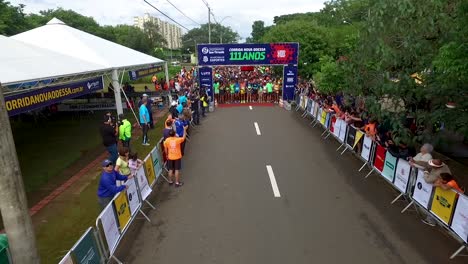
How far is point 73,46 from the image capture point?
51.5 ft

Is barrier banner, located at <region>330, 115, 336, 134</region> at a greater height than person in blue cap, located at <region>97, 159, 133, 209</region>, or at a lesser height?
lesser

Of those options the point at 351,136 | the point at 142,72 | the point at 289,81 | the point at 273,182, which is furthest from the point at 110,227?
the point at 289,81

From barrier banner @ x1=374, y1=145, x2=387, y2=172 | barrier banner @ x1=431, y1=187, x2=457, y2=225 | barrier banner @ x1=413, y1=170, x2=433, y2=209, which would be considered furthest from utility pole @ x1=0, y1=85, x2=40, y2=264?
barrier banner @ x1=374, y1=145, x2=387, y2=172

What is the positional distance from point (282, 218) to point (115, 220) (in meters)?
3.80

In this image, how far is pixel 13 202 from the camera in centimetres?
378

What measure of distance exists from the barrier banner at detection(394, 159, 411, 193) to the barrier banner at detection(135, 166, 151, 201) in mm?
6560

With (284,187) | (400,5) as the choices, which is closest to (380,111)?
(400,5)

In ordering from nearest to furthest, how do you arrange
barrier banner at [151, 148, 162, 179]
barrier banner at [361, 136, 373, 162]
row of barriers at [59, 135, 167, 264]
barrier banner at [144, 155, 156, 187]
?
row of barriers at [59, 135, 167, 264], barrier banner at [144, 155, 156, 187], barrier banner at [151, 148, 162, 179], barrier banner at [361, 136, 373, 162]

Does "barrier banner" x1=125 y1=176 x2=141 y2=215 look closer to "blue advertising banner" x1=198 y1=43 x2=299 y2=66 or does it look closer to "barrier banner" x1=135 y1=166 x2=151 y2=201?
"barrier banner" x1=135 y1=166 x2=151 y2=201

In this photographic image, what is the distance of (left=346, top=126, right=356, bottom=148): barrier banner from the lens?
11997 millimetres

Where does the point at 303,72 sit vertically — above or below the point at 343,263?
above

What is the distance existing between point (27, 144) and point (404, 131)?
49.7ft

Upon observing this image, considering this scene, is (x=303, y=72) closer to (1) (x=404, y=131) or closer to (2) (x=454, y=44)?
(1) (x=404, y=131)

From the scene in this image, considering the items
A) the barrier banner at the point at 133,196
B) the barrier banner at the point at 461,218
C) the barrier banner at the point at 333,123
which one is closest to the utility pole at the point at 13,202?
the barrier banner at the point at 133,196
